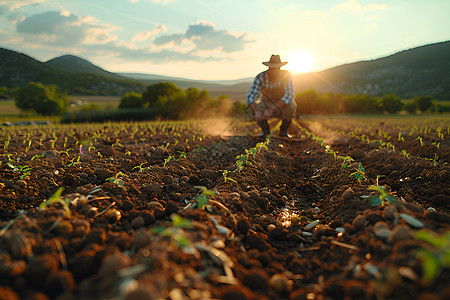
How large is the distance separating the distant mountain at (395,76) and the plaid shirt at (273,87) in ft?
284

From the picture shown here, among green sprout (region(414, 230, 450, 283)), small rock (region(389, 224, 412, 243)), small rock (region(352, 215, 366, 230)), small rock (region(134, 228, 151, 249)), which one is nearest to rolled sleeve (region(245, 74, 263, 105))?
small rock (region(352, 215, 366, 230))

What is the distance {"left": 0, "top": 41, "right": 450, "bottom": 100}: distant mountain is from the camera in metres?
83.9

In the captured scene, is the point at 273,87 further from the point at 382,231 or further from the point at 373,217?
the point at 382,231

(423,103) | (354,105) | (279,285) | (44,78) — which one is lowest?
(279,285)

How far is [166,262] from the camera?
1087 mm

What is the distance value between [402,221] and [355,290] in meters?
0.71

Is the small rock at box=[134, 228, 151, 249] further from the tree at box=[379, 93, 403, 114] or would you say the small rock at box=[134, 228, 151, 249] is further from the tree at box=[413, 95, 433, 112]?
the tree at box=[413, 95, 433, 112]

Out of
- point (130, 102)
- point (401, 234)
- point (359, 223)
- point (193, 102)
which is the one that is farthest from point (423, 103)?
point (401, 234)

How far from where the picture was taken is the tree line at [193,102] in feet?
86.0

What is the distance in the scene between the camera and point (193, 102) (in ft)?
86.5

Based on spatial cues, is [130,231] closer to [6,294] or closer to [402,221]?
[6,294]

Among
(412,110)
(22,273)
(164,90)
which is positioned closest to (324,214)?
(22,273)

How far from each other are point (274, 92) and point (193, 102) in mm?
20425

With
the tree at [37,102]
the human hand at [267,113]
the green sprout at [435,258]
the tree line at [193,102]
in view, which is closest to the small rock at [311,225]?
the green sprout at [435,258]
